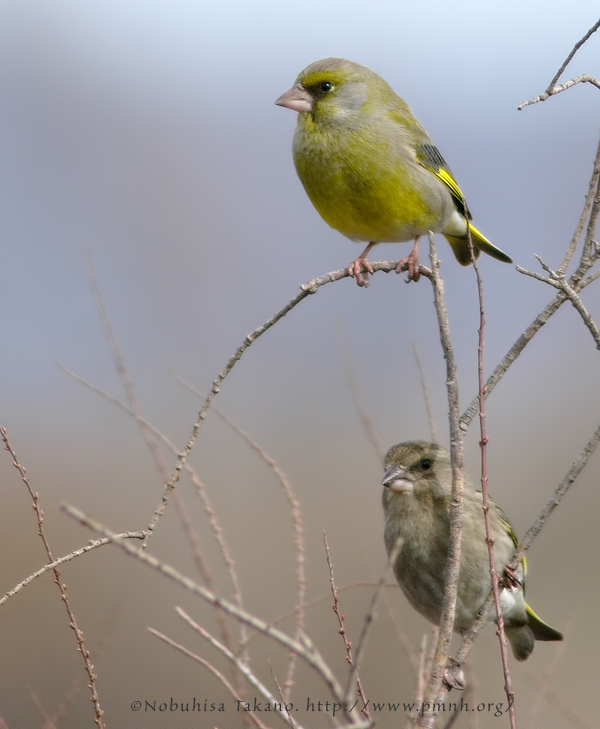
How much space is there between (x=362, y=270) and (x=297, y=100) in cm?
92

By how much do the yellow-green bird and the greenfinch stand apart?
910 millimetres

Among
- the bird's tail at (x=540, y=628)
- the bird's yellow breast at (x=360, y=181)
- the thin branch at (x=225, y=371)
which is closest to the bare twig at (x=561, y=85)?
the thin branch at (x=225, y=371)

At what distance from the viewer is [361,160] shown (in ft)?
12.8

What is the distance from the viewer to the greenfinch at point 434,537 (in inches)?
121

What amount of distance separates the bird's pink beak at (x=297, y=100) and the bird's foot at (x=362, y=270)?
2.60ft

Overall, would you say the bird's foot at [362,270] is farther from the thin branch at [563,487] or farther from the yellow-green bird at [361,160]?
the thin branch at [563,487]

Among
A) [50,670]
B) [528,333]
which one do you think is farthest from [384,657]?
[528,333]

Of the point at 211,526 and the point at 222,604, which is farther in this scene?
the point at 211,526

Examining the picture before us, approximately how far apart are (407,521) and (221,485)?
799 centimetres

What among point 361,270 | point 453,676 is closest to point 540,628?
point 453,676

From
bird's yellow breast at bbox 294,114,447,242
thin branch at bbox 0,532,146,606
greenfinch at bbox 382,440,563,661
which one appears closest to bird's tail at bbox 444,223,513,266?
bird's yellow breast at bbox 294,114,447,242

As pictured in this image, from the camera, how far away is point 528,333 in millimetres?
2490

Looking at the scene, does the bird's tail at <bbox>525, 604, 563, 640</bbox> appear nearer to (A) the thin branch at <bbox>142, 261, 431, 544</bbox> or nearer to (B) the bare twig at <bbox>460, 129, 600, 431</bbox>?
(B) the bare twig at <bbox>460, 129, 600, 431</bbox>

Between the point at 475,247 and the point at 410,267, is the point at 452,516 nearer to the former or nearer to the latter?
the point at 410,267
